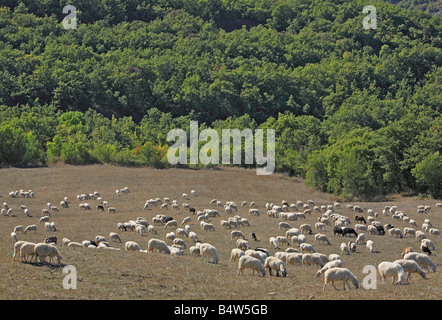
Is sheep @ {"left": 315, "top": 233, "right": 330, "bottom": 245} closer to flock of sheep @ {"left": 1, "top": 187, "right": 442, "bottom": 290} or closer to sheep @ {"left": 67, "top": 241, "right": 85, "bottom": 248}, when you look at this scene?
flock of sheep @ {"left": 1, "top": 187, "right": 442, "bottom": 290}

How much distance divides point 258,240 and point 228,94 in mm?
111991

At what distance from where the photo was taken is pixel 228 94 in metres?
144

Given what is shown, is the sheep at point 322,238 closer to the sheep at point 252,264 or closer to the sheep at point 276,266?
the sheep at point 276,266

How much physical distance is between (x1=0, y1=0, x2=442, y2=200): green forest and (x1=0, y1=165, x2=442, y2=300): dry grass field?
937 cm

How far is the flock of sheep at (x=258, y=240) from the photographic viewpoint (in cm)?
2194

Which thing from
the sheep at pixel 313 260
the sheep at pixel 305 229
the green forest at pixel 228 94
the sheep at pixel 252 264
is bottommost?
the sheep at pixel 305 229

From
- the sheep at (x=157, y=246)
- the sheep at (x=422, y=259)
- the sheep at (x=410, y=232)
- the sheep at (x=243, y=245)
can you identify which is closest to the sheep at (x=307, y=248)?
the sheep at (x=243, y=245)

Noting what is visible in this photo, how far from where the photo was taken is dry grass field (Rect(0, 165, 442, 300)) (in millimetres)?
18641

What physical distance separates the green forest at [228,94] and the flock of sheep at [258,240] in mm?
18144

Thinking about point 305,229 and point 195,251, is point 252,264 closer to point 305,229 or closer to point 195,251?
point 195,251

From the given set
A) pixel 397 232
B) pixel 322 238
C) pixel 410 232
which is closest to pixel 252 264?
pixel 322 238

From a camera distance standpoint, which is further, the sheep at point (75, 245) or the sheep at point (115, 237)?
the sheep at point (115, 237)
